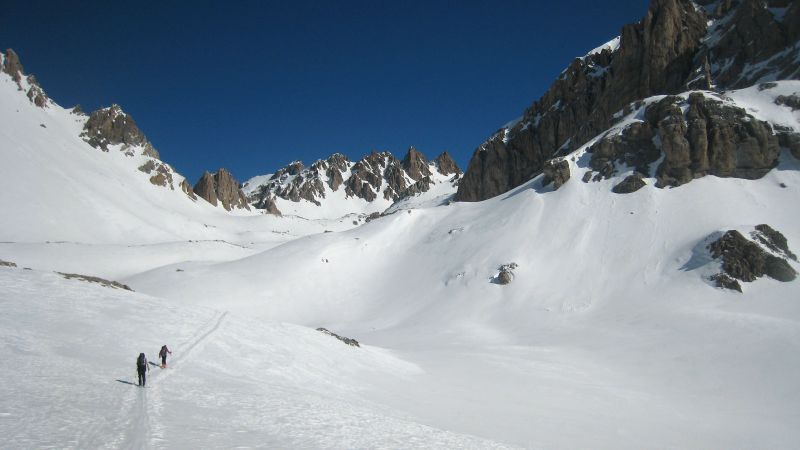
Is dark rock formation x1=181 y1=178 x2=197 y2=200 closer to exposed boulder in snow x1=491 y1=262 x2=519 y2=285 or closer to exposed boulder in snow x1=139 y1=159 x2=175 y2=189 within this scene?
exposed boulder in snow x1=139 y1=159 x2=175 y2=189

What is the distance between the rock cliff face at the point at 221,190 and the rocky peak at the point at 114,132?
18.5 metres

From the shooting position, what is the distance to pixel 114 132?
132 metres

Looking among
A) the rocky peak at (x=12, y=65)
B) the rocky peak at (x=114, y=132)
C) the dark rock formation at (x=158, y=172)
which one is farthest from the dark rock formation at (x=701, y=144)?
the rocky peak at (x=12, y=65)

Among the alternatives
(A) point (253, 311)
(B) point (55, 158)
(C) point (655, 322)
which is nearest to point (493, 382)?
(C) point (655, 322)

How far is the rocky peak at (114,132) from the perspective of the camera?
125562mm

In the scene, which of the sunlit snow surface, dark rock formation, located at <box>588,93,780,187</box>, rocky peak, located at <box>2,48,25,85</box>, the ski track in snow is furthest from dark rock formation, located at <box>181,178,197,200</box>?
the ski track in snow

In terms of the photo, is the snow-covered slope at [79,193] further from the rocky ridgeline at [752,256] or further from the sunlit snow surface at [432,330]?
the rocky ridgeline at [752,256]

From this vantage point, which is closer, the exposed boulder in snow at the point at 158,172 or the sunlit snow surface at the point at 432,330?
the sunlit snow surface at the point at 432,330

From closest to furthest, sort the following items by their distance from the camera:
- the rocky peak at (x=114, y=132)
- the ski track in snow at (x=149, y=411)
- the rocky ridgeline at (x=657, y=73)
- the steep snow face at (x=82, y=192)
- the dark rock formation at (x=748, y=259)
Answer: the ski track in snow at (x=149, y=411) < the dark rock formation at (x=748, y=259) < the rocky ridgeline at (x=657, y=73) < the steep snow face at (x=82, y=192) < the rocky peak at (x=114, y=132)

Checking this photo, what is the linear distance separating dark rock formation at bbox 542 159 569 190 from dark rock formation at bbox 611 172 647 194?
6.18 metres

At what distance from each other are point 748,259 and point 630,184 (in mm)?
16543

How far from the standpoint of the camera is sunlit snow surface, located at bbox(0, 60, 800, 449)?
12406 millimetres

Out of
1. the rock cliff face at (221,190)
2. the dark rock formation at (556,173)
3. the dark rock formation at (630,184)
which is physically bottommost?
the dark rock formation at (630,184)

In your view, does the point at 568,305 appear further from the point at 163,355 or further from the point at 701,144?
the point at 163,355
